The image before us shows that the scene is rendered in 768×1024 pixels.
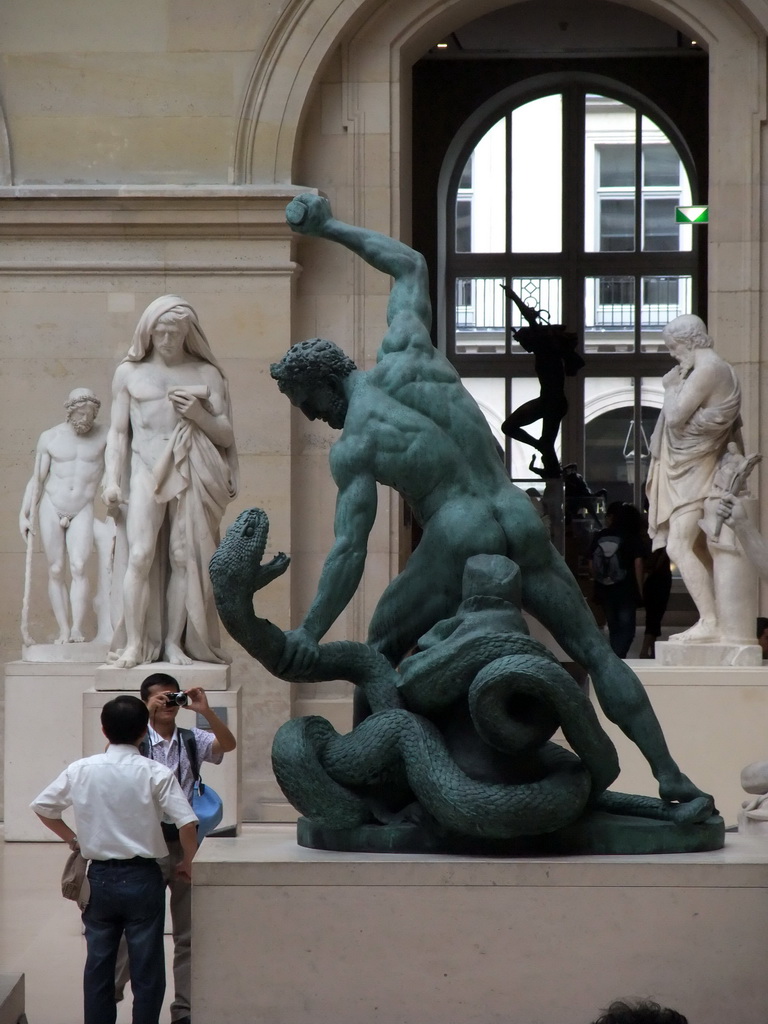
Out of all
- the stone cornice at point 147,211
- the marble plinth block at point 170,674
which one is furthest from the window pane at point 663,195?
the marble plinth block at point 170,674

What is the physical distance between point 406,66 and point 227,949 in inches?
367

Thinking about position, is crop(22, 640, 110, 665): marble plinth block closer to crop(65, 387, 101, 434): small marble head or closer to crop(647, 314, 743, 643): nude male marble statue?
crop(65, 387, 101, 434): small marble head

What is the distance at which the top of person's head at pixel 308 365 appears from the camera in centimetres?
651

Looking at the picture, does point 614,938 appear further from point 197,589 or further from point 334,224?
point 197,589

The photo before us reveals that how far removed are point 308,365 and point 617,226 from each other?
20.3 metres

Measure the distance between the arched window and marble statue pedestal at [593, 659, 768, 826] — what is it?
13.4m

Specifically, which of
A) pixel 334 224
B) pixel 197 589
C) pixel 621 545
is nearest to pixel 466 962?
pixel 334 224

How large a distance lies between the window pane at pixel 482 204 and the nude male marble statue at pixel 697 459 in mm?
14596

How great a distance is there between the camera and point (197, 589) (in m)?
10.8

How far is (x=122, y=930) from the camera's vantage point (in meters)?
5.97

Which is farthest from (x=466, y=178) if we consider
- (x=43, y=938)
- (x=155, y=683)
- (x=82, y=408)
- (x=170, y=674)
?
(x=155, y=683)

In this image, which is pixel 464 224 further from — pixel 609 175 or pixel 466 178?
pixel 609 175

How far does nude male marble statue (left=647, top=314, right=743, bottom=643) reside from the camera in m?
11.6

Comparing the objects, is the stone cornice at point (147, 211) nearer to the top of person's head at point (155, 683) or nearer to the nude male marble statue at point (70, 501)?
the nude male marble statue at point (70, 501)
